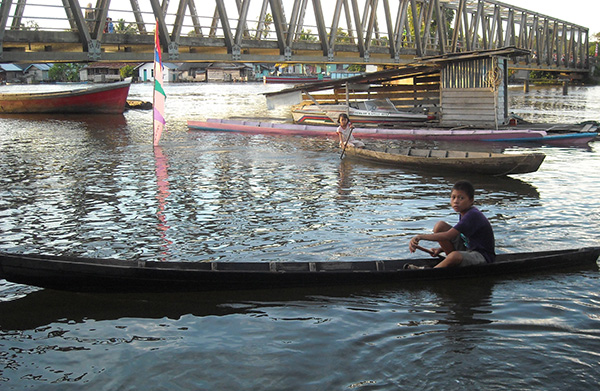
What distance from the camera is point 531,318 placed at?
5.98 m

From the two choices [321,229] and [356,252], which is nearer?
[356,252]

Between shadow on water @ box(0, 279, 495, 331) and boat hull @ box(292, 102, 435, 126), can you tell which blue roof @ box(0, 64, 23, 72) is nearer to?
boat hull @ box(292, 102, 435, 126)

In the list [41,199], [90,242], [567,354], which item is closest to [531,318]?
[567,354]

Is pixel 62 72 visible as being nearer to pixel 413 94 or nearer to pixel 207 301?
pixel 413 94

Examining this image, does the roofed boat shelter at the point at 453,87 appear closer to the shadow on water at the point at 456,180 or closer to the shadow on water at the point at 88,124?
the shadow on water at the point at 88,124

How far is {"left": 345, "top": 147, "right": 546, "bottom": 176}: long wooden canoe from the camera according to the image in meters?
12.8

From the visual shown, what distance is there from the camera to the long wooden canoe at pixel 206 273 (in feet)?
19.6

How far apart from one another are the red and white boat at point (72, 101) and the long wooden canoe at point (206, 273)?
96.3 feet

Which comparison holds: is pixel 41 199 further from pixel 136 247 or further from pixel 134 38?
pixel 134 38

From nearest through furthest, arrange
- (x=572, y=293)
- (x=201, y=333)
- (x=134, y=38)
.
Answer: (x=201, y=333) < (x=572, y=293) < (x=134, y=38)

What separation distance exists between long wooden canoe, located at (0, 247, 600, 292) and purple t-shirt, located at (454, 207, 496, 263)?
18cm

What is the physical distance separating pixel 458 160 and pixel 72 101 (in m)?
26.2

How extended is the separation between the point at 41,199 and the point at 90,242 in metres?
3.69

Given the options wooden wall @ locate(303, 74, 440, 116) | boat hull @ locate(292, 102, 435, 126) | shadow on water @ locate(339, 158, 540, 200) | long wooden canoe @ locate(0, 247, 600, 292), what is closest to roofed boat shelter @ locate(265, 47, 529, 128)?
wooden wall @ locate(303, 74, 440, 116)
